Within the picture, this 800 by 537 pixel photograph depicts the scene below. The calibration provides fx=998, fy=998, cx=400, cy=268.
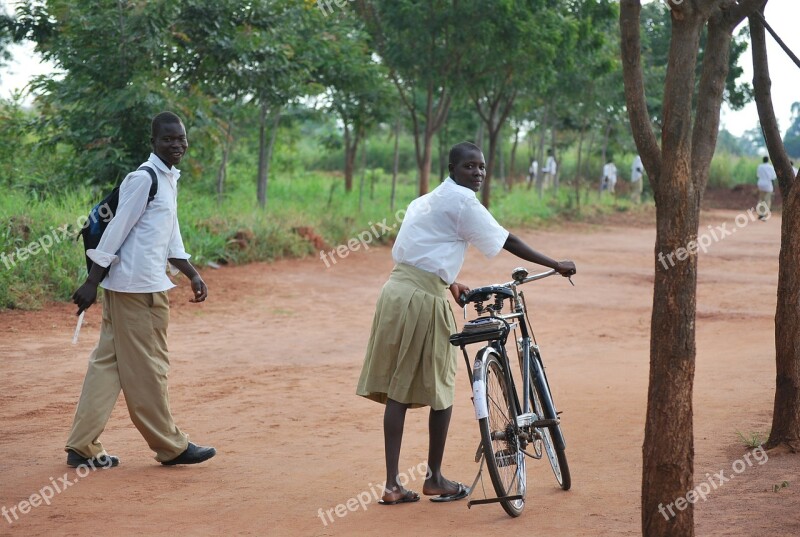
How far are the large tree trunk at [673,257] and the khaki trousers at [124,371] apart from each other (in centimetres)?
265

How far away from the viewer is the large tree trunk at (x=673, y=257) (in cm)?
369

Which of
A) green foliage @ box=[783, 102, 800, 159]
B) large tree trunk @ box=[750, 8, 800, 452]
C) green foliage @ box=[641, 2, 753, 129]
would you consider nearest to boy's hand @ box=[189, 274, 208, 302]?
large tree trunk @ box=[750, 8, 800, 452]

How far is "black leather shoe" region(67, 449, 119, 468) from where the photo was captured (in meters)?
5.25

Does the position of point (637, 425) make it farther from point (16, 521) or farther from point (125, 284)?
point (16, 521)

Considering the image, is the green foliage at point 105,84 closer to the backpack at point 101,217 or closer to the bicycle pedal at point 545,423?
the backpack at point 101,217

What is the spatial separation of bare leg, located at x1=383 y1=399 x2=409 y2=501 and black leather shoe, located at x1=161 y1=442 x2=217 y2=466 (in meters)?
1.19

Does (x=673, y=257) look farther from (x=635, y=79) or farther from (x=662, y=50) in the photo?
(x=662, y=50)

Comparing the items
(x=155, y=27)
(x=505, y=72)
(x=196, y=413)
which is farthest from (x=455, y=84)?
(x=196, y=413)

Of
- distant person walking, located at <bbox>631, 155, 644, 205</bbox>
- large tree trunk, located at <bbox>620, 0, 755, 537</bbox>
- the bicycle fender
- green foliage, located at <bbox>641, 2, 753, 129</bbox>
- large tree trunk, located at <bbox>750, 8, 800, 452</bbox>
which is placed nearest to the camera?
large tree trunk, located at <bbox>620, 0, 755, 537</bbox>

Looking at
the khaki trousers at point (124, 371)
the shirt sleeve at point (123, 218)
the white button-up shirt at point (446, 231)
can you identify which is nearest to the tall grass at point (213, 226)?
the khaki trousers at point (124, 371)

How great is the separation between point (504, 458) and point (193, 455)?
1776 mm

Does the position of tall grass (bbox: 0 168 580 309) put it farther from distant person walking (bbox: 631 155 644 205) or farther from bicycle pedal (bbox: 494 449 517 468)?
distant person walking (bbox: 631 155 644 205)

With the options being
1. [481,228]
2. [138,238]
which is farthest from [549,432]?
[138,238]

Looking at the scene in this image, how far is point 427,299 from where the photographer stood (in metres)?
4.75
